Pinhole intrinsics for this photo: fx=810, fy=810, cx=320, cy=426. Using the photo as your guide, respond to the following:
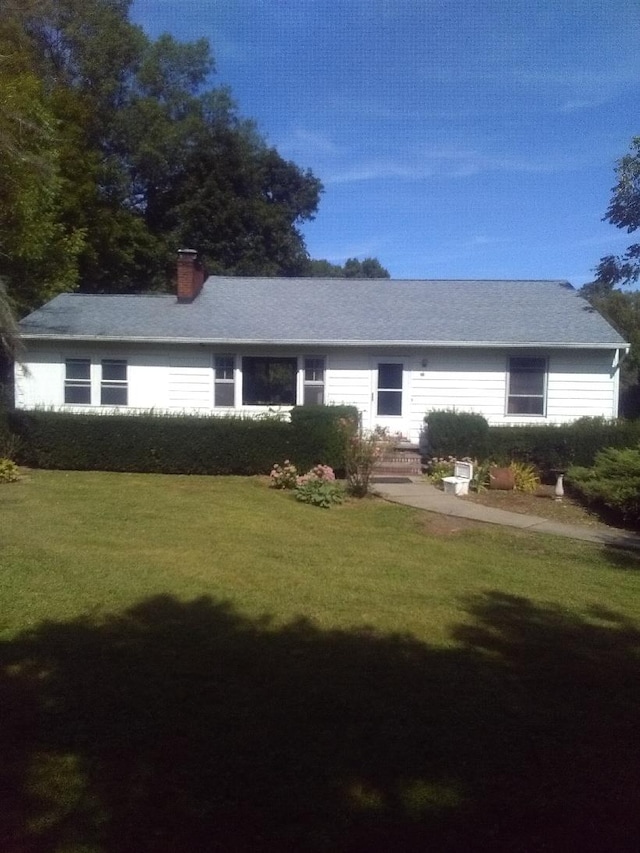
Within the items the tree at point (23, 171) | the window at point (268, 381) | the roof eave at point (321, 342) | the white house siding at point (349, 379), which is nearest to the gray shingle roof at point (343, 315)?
the roof eave at point (321, 342)

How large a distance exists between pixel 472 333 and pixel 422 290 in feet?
12.4

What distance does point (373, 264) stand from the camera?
6247cm

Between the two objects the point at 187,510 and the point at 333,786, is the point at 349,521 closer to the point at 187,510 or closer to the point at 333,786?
the point at 187,510

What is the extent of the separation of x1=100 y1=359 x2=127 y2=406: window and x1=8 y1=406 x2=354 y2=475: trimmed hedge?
2.89m

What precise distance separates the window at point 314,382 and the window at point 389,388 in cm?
136

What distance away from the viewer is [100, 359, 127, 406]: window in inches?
752

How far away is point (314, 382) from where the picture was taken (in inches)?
740

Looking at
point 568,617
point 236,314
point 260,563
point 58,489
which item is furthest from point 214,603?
point 236,314

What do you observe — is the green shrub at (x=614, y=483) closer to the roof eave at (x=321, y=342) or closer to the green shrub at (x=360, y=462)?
the green shrub at (x=360, y=462)

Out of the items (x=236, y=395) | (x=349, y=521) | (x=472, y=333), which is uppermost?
(x=472, y=333)

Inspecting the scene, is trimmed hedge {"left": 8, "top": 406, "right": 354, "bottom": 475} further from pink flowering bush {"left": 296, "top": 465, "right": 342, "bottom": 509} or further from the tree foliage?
the tree foliage

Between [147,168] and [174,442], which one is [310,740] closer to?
[174,442]

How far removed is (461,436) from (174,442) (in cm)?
571

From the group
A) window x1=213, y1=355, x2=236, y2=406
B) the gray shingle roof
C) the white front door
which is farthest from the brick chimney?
the white front door
